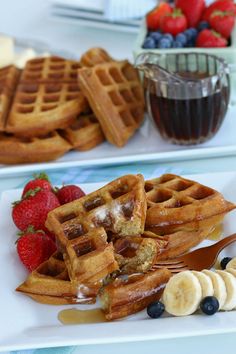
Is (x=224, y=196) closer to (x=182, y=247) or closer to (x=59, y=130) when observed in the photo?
(x=182, y=247)

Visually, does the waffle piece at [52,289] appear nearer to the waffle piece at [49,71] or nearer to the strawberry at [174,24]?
the waffle piece at [49,71]

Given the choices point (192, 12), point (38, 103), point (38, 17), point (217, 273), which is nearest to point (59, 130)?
point (38, 103)

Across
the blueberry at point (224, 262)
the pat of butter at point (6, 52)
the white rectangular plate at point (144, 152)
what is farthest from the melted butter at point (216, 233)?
the pat of butter at point (6, 52)

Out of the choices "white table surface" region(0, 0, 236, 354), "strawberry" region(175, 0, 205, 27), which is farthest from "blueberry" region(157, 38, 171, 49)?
"white table surface" region(0, 0, 236, 354)

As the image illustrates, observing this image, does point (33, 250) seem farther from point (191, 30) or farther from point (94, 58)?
point (191, 30)

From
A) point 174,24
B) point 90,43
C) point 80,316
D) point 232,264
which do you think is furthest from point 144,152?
point 90,43

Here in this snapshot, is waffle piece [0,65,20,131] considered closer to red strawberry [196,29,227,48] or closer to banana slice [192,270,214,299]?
red strawberry [196,29,227,48]
